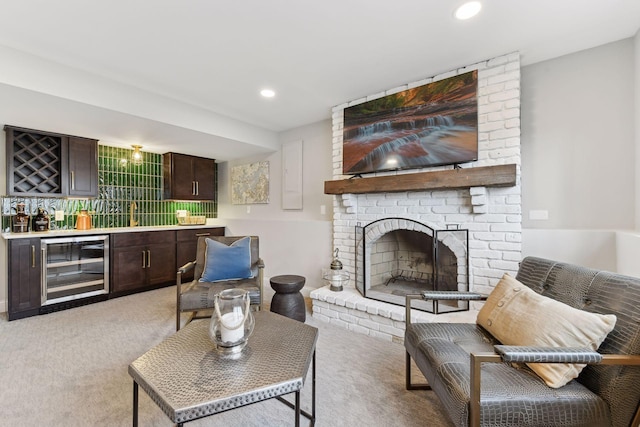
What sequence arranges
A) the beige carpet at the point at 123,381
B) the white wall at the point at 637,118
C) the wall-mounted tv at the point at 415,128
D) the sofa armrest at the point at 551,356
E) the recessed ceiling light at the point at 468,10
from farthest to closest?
the wall-mounted tv at the point at 415,128, the white wall at the point at 637,118, the recessed ceiling light at the point at 468,10, the beige carpet at the point at 123,381, the sofa armrest at the point at 551,356

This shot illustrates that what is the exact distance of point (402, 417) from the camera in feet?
5.34

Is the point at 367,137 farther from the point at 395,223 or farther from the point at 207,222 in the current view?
the point at 207,222

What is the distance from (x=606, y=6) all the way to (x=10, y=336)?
5.38m

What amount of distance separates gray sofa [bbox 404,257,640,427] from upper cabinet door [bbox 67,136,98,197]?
15.0 feet

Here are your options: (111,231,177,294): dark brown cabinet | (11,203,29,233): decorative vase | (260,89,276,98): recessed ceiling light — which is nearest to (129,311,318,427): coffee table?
(260,89,276,98): recessed ceiling light

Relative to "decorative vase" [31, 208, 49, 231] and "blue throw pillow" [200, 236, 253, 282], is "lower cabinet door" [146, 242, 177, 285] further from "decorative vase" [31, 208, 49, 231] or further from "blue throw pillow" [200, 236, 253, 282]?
"blue throw pillow" [200, 236, 253, 282]

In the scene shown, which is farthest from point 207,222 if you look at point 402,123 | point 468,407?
point 468,407

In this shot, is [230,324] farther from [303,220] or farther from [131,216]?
[131,216]

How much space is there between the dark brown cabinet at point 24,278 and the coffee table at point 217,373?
9.35ft

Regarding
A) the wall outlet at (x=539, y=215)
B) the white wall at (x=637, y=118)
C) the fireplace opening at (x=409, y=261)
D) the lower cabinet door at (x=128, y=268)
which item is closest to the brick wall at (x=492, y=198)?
the fireplace opening at (x=409, y=261)

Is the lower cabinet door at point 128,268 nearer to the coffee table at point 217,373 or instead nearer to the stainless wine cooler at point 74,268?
the stainless wine cooler at point 74,268

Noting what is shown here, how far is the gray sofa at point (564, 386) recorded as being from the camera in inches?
42.7

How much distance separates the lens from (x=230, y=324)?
4.66ft

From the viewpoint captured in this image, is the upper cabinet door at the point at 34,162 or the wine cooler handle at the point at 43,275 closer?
the wine cooler handle at the point at 43,275
